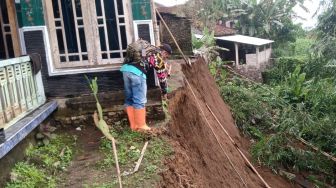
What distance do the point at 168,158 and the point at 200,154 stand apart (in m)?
1.55

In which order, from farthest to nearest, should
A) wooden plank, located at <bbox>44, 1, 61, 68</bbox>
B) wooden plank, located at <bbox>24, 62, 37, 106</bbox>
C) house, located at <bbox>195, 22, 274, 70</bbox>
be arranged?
house, located at <bbox>195, 22, 274, 70</bbox>
wooden plank, located at <bbox>44, 1, 61, 68</bbox>
wooden plank, located at <bbox>24, 62, 37, 106</bbox>

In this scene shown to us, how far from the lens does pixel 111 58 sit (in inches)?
254

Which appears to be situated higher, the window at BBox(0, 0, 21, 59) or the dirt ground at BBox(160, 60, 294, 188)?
the window at BBox(0, 0, 21, 59)

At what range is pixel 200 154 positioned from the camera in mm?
6332

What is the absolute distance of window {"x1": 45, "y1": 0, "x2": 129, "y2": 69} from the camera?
6.25 meters

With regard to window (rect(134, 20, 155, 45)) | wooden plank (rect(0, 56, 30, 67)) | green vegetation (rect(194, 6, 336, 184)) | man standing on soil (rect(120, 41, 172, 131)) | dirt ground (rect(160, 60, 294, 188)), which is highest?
window (rect(134, 20, 155, 45))

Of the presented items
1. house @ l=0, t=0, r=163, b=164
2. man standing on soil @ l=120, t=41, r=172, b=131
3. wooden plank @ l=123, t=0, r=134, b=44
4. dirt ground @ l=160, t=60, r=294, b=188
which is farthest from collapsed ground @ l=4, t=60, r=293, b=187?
wooden plank @ l=123, t=0, r=134, b=44

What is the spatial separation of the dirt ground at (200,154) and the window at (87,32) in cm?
158

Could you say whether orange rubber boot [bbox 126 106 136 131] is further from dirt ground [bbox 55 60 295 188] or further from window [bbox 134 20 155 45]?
window [bbox 134 20 155 45]

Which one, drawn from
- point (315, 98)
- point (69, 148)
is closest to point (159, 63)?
point (69, 148)

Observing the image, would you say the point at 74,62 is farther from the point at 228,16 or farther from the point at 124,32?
the point at 228,16

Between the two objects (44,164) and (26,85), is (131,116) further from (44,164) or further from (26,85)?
(26,85)

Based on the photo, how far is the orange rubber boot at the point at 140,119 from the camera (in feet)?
18.7

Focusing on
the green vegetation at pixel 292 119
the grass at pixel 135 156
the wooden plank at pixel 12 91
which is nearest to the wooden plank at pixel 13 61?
the wooden plank at pixel 12 91
